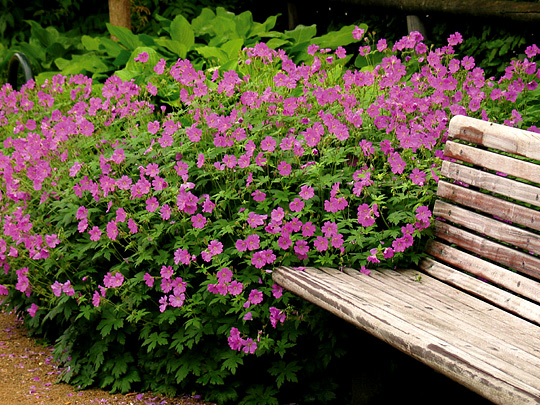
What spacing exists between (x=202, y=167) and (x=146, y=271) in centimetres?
49

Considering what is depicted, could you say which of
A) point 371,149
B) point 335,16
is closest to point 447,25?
point 335,16

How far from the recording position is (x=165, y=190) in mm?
2953

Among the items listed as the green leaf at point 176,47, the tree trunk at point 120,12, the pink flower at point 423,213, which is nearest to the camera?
the pink flower at point 423,213

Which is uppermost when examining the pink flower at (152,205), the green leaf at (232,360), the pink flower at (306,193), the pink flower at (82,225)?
the pink flower at (306,193)

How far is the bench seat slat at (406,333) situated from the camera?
1.79 metres

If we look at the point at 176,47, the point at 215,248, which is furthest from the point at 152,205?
the point at 176,47

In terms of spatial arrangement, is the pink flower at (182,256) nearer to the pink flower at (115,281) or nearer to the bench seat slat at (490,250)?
the pink flower at (115,281)

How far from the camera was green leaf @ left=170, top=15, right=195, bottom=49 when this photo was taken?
225 inches

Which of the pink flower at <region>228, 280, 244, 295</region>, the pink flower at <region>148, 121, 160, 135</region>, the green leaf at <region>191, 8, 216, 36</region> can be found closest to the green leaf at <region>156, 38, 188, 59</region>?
the green leaf at <region>191, 8, 216, 36</region>

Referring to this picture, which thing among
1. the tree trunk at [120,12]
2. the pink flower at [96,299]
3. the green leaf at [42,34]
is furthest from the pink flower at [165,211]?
the green leaf at [42,34]

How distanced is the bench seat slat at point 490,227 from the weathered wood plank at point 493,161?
0.57ft

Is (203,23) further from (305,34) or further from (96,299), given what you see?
(96,299)

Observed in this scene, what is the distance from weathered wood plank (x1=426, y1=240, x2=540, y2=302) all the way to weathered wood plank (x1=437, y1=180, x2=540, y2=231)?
0.56 feet

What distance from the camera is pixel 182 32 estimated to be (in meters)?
5.74
